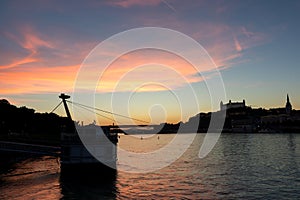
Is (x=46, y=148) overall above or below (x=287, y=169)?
above

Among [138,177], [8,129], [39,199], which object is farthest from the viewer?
[8,129]

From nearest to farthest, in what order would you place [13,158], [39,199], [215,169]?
[39,199]
[215,169]
[13,158]

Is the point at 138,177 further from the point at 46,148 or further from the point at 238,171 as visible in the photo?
the point at 46,148

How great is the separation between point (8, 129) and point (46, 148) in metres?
70.5

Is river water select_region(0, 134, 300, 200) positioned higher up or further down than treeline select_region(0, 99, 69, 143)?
further down

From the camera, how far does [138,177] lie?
65.5 metres

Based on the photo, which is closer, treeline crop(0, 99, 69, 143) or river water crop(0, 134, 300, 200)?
river water crop(0, 134, 300, 200)

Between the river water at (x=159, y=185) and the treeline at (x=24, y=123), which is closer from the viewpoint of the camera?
the river water at (x=159, y=185)

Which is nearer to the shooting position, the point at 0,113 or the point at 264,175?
the point at 264,175

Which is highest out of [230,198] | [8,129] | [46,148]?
[8,129]

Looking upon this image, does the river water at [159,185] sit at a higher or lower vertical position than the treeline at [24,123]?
lower

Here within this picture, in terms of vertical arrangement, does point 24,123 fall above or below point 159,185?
above

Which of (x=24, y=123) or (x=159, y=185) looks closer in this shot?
(x=159, y=185)

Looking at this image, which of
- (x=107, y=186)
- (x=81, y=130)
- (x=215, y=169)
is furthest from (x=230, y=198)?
(x=81, y=130)
